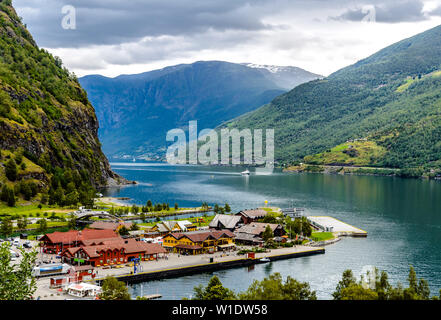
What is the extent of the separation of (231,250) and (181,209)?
140 ft

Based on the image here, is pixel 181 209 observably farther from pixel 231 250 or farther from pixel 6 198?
pixel 231 250

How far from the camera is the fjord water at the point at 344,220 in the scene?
54.7 m

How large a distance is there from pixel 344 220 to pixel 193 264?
47.1 metres

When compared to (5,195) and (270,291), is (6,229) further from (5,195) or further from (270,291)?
(270,291)

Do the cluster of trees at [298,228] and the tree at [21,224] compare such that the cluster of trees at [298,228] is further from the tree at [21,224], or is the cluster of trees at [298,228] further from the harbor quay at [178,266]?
the tree at [21,224]

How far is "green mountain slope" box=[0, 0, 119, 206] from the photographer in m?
118

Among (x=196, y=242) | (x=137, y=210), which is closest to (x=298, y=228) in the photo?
(x=196, y=242)

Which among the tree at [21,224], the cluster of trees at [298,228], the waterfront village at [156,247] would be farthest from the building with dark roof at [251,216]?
the tree at [21,224]

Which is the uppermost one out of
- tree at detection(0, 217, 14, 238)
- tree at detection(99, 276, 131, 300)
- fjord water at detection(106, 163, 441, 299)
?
tree at detection(99, 276, 131, 300)

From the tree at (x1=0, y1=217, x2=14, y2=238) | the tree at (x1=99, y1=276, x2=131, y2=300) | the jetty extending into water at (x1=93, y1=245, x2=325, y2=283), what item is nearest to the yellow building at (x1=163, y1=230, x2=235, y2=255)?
the jetty extending into water at (x1=93, y1=245, x2=325, y2=283)

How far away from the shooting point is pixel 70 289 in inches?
1826

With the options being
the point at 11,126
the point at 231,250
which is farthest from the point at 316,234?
the point at 11,126

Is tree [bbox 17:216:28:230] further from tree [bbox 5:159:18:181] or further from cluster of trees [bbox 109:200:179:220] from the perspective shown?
tree [bbox 5:159:18:181]
